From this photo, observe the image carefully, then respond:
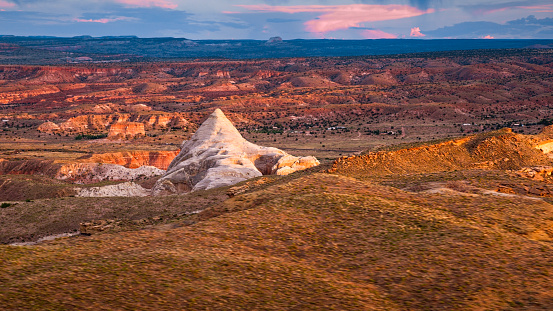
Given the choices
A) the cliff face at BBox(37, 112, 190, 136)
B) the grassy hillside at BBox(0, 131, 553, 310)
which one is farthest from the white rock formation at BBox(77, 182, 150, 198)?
the cliff face at BBox(37, 112, 190, 136)

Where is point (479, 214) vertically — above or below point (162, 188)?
above

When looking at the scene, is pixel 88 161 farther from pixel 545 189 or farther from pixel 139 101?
pixel 139 101

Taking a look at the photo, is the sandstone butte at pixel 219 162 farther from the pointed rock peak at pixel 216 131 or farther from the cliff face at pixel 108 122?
the cliff face at pixel 108 122

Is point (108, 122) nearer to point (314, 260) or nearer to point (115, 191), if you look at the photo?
point (115, 191)

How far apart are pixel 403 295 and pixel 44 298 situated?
9.83 metres

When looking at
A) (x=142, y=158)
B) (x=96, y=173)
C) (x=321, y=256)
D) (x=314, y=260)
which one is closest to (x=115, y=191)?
(x=96, y=173)

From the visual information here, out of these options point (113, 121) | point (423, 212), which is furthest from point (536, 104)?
point (423, 212)

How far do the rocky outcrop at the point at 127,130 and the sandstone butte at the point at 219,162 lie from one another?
5817 centimetres

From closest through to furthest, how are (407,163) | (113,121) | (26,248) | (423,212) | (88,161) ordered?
1. (26,248)
2. (423,212)
3. (407,163)
4. (88,161)
5. (113,121)

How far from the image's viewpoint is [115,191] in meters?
47.5

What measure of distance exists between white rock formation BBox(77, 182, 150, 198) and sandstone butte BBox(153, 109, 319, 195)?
2.91 meters

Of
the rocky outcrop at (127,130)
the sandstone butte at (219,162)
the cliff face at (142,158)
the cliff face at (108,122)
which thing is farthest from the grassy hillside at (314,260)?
the cliff face at (108,122)

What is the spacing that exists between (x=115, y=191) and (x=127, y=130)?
2999 inches

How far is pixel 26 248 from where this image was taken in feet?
57.4
